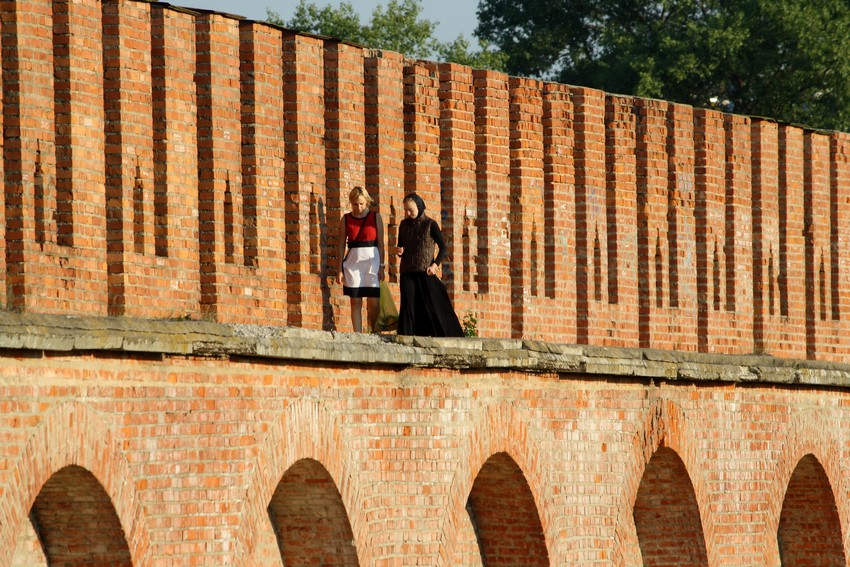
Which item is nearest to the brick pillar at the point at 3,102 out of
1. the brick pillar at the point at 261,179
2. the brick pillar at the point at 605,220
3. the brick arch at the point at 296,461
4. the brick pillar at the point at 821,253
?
the brick arch at the point at 296,461

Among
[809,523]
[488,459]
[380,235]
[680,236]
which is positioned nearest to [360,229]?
[380,235]

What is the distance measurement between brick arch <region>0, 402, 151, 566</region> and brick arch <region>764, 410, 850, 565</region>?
26.0 ft

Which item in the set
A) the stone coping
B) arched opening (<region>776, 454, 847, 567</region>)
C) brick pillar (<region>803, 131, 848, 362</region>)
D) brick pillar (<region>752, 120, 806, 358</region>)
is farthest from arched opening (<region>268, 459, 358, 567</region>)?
brick pillar (<region>803, 131, 848, 362</region>)

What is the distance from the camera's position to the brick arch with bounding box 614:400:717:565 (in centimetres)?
1552

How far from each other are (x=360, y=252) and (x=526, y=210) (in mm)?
2295

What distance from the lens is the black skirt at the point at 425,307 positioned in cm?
1349

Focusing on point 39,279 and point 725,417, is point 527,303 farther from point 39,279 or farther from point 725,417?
point 39,279

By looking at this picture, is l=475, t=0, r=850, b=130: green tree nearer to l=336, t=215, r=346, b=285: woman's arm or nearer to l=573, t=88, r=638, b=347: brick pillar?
l=573, t=88, r=638, b=347: brick pillar

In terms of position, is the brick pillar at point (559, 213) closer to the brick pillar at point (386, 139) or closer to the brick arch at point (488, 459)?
the brick arch at point (488, 459)

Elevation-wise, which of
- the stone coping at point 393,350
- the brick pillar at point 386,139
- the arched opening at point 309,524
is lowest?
the arched opening at point 309,524

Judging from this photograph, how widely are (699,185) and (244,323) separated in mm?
5848

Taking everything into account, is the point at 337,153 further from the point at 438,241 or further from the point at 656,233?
the point at 656,233

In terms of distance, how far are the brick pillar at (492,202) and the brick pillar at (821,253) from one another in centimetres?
452

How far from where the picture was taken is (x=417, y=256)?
13539mm
